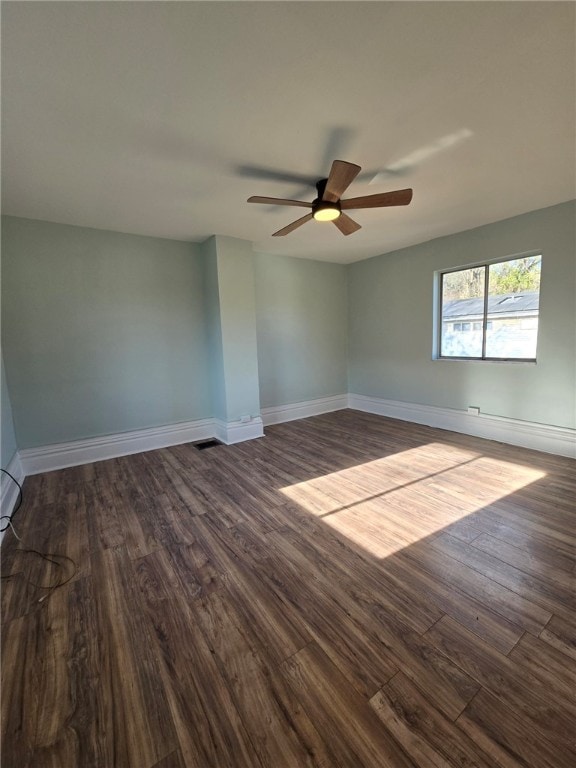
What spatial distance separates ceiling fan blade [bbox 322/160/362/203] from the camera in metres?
1.78

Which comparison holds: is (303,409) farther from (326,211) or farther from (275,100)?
(275,100)

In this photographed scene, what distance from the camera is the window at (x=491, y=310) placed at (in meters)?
3.38

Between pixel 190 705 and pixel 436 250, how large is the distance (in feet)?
15.9

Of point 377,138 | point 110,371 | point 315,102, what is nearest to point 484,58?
point 377,138

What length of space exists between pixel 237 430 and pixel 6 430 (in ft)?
7.46

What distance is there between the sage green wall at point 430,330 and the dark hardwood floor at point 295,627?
107 centimetres

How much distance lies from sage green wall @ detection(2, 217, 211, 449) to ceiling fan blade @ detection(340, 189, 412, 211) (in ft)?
7.95

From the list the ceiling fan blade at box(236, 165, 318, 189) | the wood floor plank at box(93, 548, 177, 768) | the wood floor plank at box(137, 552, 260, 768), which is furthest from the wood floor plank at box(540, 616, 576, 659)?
the ceiling fan blade at box(236, 165, 318, 189)

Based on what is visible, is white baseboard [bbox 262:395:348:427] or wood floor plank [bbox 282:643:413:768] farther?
white baseboard [bbox 262:395:348:427]

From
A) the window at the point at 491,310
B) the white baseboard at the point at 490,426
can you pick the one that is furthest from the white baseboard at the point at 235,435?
the window at the point at 491,310

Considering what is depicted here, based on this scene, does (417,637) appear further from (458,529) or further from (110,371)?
(110,371)

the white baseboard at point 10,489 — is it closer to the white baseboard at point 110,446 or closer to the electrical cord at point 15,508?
the electrical cord at point 15,508

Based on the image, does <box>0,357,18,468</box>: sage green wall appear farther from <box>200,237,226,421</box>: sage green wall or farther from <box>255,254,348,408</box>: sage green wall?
<box>255,254,348,408</box>: sage green wall

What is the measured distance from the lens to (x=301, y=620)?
1405 millimetres
